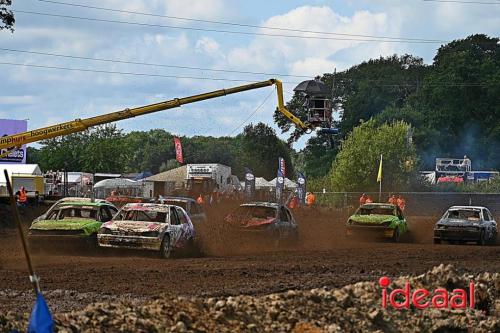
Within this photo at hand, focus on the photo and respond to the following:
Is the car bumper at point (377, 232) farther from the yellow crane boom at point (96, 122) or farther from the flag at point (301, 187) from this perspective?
the flag at point (301, 187)

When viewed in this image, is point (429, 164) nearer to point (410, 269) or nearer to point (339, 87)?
point (339, 87)

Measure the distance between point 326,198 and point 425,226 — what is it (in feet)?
72.7

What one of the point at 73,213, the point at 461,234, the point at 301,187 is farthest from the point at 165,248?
the point at 301,187

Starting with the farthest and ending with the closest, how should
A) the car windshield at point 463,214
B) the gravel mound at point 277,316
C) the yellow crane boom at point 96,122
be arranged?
the car windshield at point 463,214, the yellow crane boom at point 96,122, the gravel mound at point 277,316

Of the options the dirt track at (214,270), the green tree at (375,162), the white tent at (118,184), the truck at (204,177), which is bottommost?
the dirt track at (214,270)

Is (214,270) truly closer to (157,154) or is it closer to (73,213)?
(73,213)

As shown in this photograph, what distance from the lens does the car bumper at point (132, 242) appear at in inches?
838

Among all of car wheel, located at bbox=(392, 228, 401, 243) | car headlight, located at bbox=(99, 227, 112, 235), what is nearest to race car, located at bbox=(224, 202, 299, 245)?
car wheel, located at bbox=(392, 228, 401, 243)

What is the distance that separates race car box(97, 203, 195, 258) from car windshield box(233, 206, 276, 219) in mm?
4127

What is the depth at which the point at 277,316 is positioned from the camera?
957cm

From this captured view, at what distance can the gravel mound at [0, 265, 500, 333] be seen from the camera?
864cm

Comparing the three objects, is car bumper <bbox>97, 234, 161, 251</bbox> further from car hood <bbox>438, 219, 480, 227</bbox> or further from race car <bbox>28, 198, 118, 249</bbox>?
car hood <bbox>438, 219, 480, 227</bbox>

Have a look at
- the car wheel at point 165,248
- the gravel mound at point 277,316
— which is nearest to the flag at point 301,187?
the car wheel at point 165,248

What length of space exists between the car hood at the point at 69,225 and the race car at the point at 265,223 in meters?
4.96
